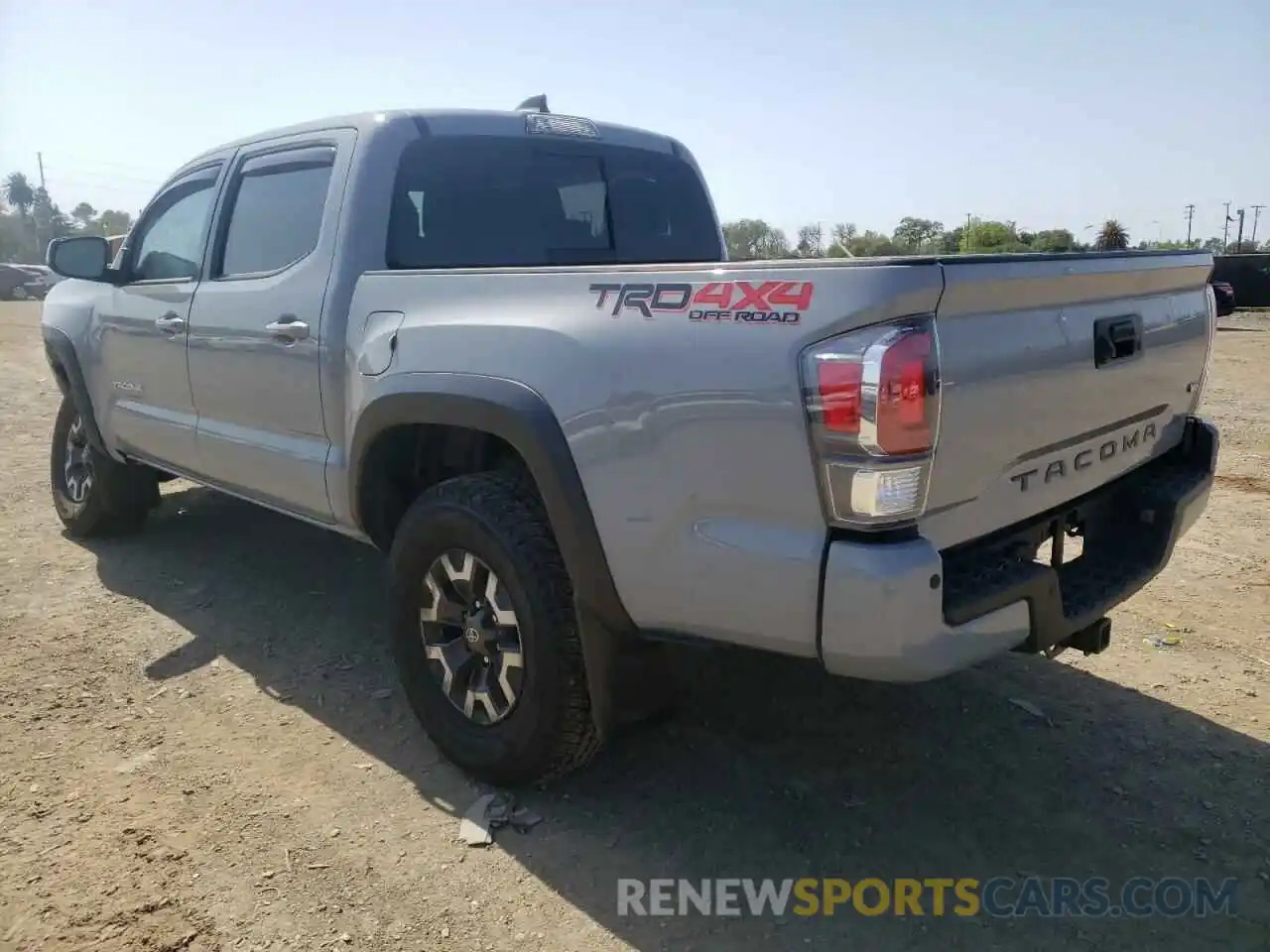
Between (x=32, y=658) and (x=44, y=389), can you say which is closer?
(x=32, y=658)

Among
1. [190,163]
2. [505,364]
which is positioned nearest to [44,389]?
[190,163]

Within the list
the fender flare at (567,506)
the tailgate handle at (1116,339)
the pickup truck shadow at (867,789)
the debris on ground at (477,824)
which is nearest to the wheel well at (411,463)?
the fender flare at (567,506)

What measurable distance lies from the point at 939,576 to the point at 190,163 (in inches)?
160

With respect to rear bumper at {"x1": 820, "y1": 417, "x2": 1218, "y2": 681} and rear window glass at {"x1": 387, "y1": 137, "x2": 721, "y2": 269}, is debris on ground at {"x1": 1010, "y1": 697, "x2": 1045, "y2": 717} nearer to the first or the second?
rear bumper at {"x1": 820, "y1": 417, "x2": 1218, "y2": 681}

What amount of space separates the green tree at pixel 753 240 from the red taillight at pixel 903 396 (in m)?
3.12

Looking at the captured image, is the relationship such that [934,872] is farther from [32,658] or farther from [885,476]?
[32,658]

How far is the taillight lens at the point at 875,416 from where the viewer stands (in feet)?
6.63

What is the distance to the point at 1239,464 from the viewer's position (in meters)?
7.17

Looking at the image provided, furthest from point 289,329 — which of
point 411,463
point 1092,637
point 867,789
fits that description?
point 1092,637

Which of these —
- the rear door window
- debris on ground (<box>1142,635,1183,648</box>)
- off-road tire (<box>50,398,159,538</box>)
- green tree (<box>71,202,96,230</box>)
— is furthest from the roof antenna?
green tree (<box>71,202,96,230</box>)

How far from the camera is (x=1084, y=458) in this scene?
2.67m

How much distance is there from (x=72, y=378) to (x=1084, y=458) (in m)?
4.88

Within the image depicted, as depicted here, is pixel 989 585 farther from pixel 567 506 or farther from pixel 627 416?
pixel 567 506

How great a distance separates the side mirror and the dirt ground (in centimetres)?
159
